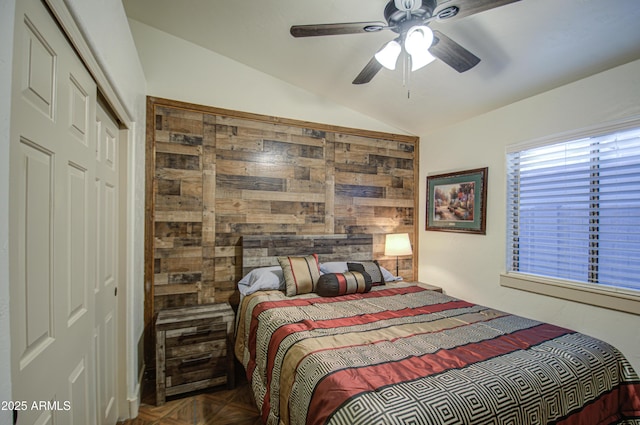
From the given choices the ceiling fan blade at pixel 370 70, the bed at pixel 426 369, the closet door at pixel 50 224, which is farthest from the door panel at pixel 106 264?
the ceiling fan blade at pixel 370 70

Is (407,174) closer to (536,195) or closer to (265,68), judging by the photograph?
(536,195)

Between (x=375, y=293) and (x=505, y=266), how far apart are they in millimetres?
1323

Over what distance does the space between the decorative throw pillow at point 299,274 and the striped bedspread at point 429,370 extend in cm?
44

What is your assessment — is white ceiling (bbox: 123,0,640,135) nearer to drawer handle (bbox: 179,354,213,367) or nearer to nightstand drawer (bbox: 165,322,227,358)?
nightstand drawer (bbox: 165,322,227,358)

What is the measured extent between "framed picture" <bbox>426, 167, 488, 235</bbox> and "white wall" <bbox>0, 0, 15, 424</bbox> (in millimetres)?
3350

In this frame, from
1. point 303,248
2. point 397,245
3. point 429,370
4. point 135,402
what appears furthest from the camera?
point 397,245

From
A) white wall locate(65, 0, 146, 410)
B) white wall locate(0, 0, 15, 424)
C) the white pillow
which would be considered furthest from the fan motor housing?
the white pillow

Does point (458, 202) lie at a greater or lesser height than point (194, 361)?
greater

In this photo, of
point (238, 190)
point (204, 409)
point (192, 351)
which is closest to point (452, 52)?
point (238, 190)

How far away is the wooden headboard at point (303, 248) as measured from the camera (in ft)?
9.39

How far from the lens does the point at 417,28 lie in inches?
59.0

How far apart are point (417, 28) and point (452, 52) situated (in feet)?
1.14

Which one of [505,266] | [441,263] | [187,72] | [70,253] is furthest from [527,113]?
[70,253]

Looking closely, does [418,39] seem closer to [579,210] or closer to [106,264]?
[579,210]
